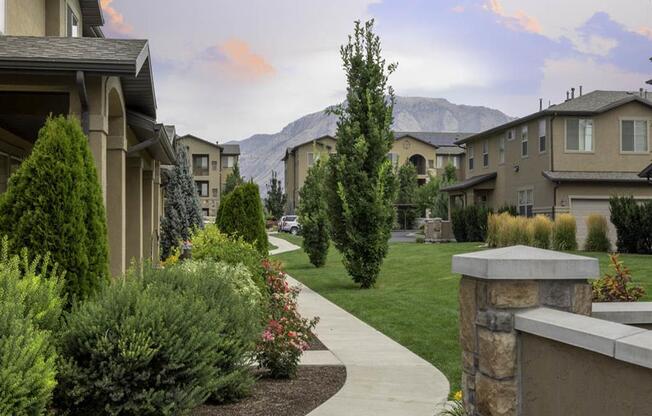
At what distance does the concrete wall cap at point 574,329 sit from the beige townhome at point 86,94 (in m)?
6.10

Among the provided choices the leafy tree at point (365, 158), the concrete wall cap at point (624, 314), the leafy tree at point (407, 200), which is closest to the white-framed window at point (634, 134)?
the leafy tree at point (365, 158)

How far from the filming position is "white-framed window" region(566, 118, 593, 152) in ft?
101

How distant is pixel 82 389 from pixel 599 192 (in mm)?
28475

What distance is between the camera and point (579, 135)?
3078 centimetres

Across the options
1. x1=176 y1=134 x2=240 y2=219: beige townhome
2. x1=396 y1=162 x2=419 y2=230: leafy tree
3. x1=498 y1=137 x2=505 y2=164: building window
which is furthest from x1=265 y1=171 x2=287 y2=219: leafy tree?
x1=498 y1=137 x2=505 y2=164: building window

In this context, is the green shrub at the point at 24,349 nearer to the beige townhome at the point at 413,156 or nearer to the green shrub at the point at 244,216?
the green shrub at the point at 244,216

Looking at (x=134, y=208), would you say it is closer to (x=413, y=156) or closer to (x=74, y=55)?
(x=74, y=55)

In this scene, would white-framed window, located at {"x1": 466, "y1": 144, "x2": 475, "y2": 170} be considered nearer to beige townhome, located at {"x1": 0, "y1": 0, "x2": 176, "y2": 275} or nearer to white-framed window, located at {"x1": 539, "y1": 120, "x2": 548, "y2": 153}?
white-framed window, located at {"x1": 539, "y1": 120, "x2": 548, "y2": 153}

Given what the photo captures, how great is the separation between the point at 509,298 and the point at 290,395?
10.3ft

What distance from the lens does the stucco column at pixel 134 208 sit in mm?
15320

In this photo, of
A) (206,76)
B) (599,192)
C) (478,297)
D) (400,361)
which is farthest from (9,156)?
(599,192)

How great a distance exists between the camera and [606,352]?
377 centimetres

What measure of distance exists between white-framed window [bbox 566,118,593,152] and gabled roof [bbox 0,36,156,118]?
2448 centimetres

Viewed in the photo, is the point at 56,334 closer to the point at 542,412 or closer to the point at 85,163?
the point at 85,163
